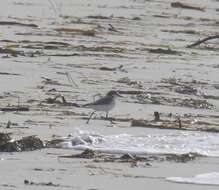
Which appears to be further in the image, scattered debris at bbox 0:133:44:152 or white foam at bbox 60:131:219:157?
white foam at bbox 60:131:219:157

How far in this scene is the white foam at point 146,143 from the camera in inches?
268

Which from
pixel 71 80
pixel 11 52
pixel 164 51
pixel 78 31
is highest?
pixel 78 31

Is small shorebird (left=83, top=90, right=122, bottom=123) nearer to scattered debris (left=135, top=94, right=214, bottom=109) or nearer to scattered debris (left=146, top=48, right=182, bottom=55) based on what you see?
scattered debris (left=135, top=94, right=214, bottom=109)

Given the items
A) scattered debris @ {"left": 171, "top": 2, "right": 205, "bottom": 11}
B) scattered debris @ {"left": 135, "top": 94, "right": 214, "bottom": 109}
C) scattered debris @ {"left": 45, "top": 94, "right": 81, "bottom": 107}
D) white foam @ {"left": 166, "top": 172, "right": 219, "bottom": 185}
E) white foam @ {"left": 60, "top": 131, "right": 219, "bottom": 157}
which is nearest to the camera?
white foam @ {"left": 166, "top": 172, "right": 219, "bottom": 185}

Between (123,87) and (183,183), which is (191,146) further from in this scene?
(123,87)

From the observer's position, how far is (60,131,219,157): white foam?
22.3 feet

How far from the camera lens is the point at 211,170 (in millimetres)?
6270

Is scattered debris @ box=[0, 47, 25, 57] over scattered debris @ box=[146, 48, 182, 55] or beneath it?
beneath

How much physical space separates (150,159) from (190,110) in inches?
108

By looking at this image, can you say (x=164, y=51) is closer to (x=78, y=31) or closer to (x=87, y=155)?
(x=78, y=31)

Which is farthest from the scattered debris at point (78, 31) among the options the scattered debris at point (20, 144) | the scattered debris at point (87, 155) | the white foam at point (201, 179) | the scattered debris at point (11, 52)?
the white foam at point (201, 179)

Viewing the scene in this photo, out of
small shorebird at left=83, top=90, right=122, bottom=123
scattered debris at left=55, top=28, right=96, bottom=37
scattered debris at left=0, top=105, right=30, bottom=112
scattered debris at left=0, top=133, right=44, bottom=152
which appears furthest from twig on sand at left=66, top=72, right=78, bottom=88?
scattered debris at left=55, top=28, right=96, bottom=37

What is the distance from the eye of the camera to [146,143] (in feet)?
23.1

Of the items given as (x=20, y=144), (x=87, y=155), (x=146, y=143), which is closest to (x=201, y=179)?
(x=87, y=155)
